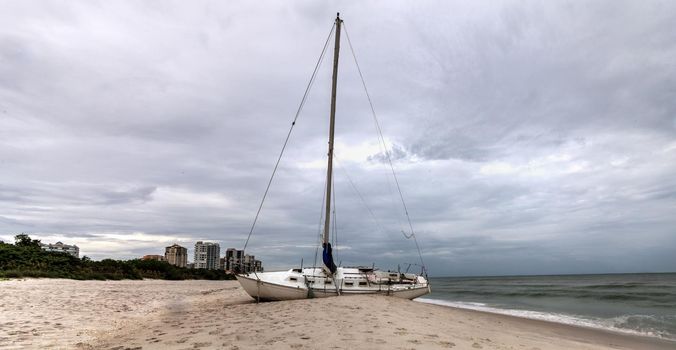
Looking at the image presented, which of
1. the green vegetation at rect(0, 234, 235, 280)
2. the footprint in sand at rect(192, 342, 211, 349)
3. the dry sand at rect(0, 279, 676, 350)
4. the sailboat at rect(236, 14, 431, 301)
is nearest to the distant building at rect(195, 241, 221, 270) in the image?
the green vegetation at rect(0, 234, 235, 280)

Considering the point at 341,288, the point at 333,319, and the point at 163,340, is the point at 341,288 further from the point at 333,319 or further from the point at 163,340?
the point at 163,340

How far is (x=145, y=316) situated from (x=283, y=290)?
706cm

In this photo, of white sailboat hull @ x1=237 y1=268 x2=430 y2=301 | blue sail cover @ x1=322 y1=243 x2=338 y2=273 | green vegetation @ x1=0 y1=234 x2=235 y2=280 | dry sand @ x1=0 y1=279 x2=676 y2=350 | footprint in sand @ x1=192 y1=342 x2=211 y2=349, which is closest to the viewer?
footprint in sand @ x1=192 y1=342 x2=211 y2=349

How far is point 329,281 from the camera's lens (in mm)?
23500

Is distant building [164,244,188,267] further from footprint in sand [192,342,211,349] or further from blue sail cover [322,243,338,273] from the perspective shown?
footprint in sand [192,342,211,349]

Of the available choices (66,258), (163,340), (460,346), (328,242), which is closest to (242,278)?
(328,242)

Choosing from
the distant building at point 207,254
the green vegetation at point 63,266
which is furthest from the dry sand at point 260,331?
the distant building at point 207,254

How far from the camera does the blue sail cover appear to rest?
2421 cm

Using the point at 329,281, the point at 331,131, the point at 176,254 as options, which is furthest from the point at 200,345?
the point at 176,254

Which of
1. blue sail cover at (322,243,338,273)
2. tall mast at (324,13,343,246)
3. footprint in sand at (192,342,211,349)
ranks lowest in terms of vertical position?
footprint in sand at (192,342,211,349)

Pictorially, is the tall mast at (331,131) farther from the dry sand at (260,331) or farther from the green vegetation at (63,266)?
the green vegetation at (63,266)

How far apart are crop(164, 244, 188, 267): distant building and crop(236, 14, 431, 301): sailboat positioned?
282 ft

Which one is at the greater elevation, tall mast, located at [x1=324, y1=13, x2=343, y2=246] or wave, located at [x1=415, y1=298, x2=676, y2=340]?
tall mast, located at [x1=324, y1=13, x2=343, y2=246]

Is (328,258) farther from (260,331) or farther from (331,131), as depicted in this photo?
(260,331)
